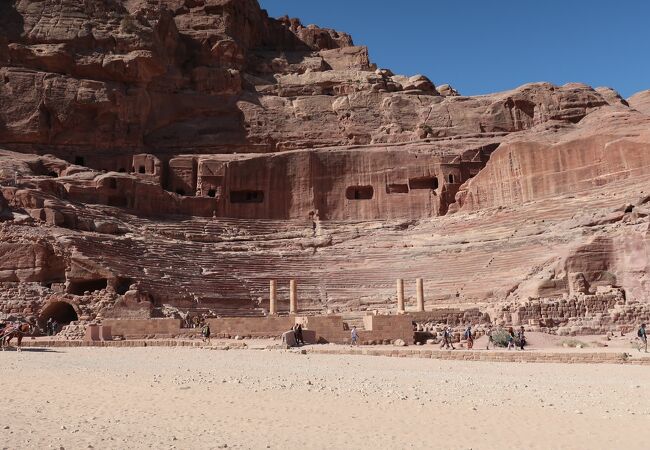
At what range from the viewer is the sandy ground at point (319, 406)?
7172 mm

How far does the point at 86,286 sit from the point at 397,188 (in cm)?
2263

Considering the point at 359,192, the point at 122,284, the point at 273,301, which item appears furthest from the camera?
the point at 359,192

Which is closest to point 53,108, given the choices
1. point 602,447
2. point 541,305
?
point 541,305

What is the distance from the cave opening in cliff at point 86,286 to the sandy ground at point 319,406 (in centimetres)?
1549

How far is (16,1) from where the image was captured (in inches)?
1993

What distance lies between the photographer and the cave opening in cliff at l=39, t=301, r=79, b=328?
28.6 metres

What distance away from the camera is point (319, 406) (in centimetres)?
934

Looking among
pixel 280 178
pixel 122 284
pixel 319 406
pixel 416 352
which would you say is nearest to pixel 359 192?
pixel 280 178

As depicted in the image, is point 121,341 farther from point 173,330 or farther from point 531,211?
point 531,211

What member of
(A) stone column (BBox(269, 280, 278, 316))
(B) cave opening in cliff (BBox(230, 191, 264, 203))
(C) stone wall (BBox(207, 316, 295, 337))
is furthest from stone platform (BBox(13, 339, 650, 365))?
(B) cave opening in cliff (BBox(230, 191, 264, 203))

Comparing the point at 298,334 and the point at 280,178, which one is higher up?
the point at 280,178

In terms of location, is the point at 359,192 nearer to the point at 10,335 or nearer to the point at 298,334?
the point at 298,334

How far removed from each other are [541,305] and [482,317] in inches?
108

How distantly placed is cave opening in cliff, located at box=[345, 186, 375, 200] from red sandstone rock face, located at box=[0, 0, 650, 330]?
1.12ft
